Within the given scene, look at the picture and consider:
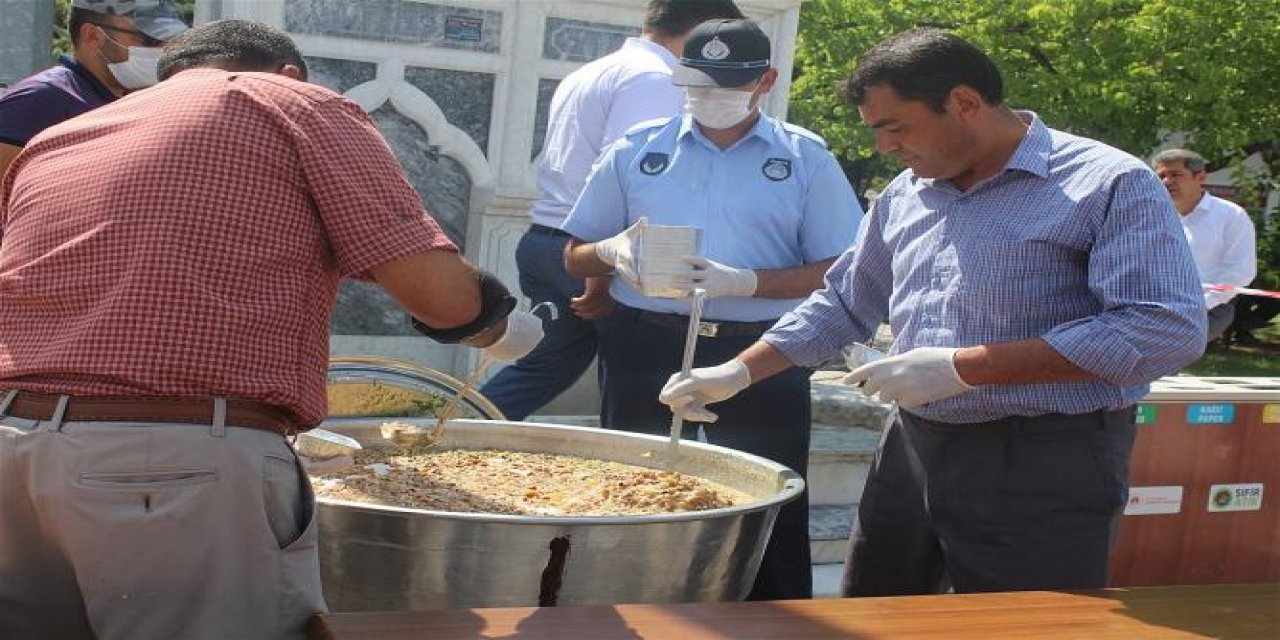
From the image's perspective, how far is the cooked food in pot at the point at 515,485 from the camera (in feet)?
10.1

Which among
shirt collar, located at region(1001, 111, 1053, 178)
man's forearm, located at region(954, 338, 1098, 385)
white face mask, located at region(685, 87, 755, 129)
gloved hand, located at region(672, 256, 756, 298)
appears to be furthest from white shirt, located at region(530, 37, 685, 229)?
man's forearm, located at region(954, 338, 1098, 385)

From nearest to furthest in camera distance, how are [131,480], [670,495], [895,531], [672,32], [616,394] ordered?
[131,480] → [670,495] → [895,531] → [616,394] → [672,32]

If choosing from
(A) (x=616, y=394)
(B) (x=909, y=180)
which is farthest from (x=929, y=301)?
(A) (x=616, y=394)

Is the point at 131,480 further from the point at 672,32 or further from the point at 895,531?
the point at 672,32

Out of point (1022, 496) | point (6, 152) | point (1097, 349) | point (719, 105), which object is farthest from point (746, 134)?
point (6, 152)

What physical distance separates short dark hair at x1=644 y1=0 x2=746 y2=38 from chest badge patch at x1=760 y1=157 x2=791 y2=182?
34.3 inches

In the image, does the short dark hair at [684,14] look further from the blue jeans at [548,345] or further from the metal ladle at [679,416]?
the metal ladle at [679,416]

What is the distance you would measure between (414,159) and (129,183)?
12.8 feet

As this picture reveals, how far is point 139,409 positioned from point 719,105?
7.83 ft

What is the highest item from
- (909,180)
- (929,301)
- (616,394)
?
(909,180)

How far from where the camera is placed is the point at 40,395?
7.93 feet

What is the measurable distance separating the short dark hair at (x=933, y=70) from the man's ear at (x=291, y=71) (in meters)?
1.12

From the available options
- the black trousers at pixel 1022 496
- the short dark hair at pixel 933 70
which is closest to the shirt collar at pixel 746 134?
the short dark hair at pixel 933 70

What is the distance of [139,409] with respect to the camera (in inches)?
93.0
